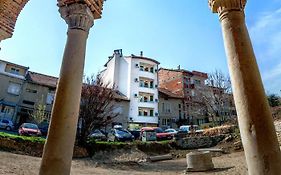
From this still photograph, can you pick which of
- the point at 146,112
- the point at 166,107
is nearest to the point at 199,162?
the point at 146,112

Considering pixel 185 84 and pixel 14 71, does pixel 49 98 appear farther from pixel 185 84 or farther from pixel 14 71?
pixel 185 84

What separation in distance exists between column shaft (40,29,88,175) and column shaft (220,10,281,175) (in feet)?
7.73

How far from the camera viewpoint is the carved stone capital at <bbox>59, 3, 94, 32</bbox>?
430 centimetres

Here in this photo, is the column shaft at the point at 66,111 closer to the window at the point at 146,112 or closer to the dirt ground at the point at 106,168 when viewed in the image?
the dirt ground at the point at 106,168

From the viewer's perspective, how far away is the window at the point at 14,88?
32719 millimetres

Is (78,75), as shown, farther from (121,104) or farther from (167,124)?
(167,124)

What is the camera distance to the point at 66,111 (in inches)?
140

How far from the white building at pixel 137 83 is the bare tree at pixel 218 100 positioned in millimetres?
9261

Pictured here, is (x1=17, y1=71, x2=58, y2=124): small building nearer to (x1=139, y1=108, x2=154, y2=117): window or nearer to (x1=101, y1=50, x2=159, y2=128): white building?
(x1=101, y1=50, x2=159, y2=128): white building

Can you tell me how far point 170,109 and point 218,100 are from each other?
46.3ft

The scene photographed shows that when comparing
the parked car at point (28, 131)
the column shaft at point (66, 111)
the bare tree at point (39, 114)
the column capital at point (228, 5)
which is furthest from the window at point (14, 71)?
the column capital at point (228, 5)

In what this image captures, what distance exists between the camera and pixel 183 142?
75.6 feet

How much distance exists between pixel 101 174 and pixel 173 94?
38.3 m

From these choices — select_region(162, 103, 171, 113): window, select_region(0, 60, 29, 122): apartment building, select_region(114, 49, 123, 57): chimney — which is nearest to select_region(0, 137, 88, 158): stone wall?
select_region(0, 60, 29, 122): apartment building
